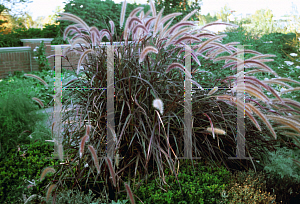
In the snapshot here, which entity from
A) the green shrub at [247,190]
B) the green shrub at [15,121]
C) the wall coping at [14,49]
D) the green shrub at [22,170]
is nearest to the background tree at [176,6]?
the wall coping at [14,49]

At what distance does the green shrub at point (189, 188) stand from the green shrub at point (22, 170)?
934 millimetres

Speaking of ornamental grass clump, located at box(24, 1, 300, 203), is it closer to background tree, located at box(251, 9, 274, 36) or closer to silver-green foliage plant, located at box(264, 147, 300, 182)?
silver-green foliage plant, located at box(264, 147, 300, 182)

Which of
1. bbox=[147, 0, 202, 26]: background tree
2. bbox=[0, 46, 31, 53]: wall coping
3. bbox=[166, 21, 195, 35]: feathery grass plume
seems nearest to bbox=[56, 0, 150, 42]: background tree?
bbox=[0, 46, 31, 53]: wall coping

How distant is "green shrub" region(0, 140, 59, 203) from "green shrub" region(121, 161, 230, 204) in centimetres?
93

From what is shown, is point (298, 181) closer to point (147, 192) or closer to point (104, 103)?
point (147, 192)

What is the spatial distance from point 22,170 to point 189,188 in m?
1.58

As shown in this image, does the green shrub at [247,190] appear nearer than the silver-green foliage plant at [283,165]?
Yes

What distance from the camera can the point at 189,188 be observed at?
1.92m

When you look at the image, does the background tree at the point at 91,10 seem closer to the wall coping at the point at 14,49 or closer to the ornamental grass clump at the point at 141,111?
the wall coping at the point at 14,49

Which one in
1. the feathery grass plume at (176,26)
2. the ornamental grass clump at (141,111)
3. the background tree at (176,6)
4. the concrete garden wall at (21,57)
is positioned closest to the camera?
the ornamental grass clump at (141,111)

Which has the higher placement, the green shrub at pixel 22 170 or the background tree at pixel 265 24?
the background tree at pixel 265 24

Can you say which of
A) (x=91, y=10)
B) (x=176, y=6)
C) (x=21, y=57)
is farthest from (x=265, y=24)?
(x=21, y=57)

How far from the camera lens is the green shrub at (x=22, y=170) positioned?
2.28 metres

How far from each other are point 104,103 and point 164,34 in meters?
0.87
